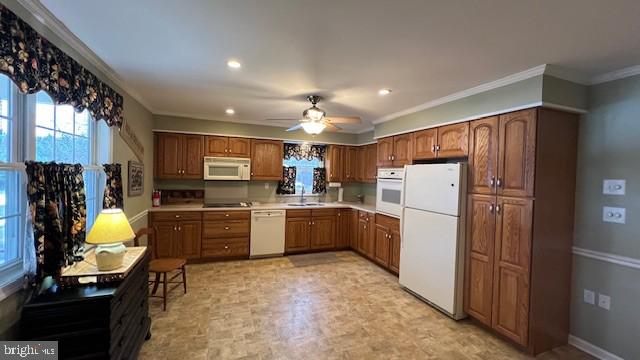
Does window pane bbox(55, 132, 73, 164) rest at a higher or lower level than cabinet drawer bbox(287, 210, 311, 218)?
higher

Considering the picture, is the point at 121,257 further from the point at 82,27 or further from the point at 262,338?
the point at 82,27

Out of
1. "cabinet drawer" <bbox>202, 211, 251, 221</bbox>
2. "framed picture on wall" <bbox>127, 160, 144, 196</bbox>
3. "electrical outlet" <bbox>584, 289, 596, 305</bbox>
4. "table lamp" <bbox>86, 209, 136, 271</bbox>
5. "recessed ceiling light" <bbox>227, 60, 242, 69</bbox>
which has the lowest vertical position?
"electrical outlet" <bbox>584, 289, 596, 305</bbox>

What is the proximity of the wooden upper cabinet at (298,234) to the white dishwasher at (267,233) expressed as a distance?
118mm

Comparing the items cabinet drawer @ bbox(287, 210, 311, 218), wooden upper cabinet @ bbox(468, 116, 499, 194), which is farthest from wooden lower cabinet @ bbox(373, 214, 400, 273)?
wooden upper cabinet @ bbox(468, 116, 499, 194)

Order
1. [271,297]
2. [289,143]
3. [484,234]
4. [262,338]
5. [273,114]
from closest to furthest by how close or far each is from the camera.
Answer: [262,338] → [484,234] → [271,297] → [273,114] → [289,143]

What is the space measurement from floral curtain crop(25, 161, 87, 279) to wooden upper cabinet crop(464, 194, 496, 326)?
11.7ft

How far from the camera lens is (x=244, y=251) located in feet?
15.6

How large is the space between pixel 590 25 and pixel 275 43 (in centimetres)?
204

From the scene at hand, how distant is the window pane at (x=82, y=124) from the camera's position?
237cm

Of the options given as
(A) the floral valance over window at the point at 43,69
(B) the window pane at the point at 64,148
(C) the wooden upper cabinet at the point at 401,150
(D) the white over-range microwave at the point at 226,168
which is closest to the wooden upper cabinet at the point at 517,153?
(C) the wooden upper cabinet at the point at 401,150

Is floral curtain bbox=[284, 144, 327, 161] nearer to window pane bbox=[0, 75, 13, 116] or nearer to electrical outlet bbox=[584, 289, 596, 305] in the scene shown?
window pane bbox=[0, 75, 13, 116]

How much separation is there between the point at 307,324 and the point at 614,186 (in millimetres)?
3106

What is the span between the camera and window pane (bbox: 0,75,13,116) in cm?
155

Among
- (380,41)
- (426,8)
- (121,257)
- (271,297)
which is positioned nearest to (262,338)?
(271,297)
